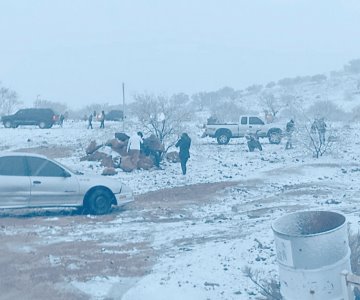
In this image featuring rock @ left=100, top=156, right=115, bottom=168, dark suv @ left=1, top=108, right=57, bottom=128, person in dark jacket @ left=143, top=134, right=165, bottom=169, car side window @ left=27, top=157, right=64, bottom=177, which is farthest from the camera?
dark suv @ left=1, top=108, right=57, bottom=128

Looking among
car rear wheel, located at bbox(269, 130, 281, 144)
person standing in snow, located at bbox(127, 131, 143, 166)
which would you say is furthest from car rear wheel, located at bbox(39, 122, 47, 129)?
person standing in snow, located at bbox(127, 131, 143, 166)

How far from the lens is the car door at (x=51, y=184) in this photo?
1608cm

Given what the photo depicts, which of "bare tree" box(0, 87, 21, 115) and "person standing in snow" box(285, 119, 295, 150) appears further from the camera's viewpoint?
"bare tree" box(0, 87, 21, 115)

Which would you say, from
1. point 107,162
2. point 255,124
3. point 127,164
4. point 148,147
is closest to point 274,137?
point 255,124

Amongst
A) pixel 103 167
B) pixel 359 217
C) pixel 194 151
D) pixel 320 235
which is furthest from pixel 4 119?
pixel 320 235

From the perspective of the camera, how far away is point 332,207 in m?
16.9

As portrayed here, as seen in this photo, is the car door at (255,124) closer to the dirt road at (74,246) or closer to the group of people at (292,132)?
the group of people at (292,132)

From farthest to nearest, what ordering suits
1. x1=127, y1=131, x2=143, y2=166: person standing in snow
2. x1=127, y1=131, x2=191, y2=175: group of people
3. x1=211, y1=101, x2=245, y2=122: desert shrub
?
x1=211, y1=101, x2=245, y2=122: desert shrub, x1=127, y1=131, x2=143, y2=166: person standing in snow, x1=127, y1=131, x2=191, y2=175: group of people

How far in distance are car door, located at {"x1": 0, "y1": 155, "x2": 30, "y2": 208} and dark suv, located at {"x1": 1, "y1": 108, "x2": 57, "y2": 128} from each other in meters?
35.0

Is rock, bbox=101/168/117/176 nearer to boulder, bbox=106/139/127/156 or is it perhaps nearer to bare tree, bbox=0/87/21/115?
boulder, bbox=106/139/127/156

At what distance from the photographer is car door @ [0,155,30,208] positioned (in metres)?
15.9

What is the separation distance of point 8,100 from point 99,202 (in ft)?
241

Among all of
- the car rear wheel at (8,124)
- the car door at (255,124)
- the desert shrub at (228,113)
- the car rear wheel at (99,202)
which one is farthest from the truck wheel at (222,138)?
the desert shrub at (228,113)

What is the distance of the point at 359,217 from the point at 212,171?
512 inches
